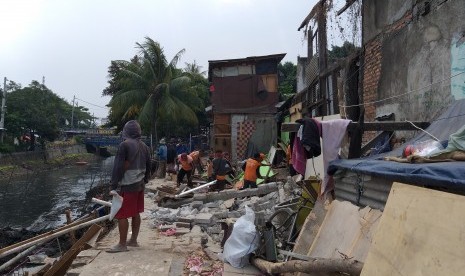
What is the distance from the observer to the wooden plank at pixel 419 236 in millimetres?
2239

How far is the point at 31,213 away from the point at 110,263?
57.1 ft

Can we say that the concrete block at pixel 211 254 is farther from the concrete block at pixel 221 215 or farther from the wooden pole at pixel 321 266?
the concrete block at pixel 221 215

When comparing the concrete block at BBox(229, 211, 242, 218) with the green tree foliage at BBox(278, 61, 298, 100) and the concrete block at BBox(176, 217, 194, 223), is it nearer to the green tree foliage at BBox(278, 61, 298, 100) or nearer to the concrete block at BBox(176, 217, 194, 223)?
the concrete block at BBox(176, 217, 194, 223)

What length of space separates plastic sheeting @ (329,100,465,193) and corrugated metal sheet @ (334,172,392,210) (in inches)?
4.6

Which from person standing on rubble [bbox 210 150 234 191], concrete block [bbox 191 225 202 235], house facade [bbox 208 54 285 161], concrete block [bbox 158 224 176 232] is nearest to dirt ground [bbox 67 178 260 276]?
concrete block [bbox 191 225 202 235]

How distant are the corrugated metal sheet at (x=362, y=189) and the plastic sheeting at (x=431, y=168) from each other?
0.12m

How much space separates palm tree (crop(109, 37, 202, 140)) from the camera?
2675cm

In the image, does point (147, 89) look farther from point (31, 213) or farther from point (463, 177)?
point (463, 177)

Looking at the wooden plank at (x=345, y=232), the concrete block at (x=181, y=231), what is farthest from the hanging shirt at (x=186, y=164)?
the wooden plank at (x=345, y=232)

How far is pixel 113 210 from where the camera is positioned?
18.0 ft

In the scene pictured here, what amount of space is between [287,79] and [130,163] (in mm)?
30700

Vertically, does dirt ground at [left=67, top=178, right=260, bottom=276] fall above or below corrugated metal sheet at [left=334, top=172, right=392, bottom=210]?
below

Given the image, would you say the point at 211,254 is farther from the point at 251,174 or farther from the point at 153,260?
the point at 251,174

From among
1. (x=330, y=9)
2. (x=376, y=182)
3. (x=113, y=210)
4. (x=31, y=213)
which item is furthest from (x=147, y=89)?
(x=376, y=182)
